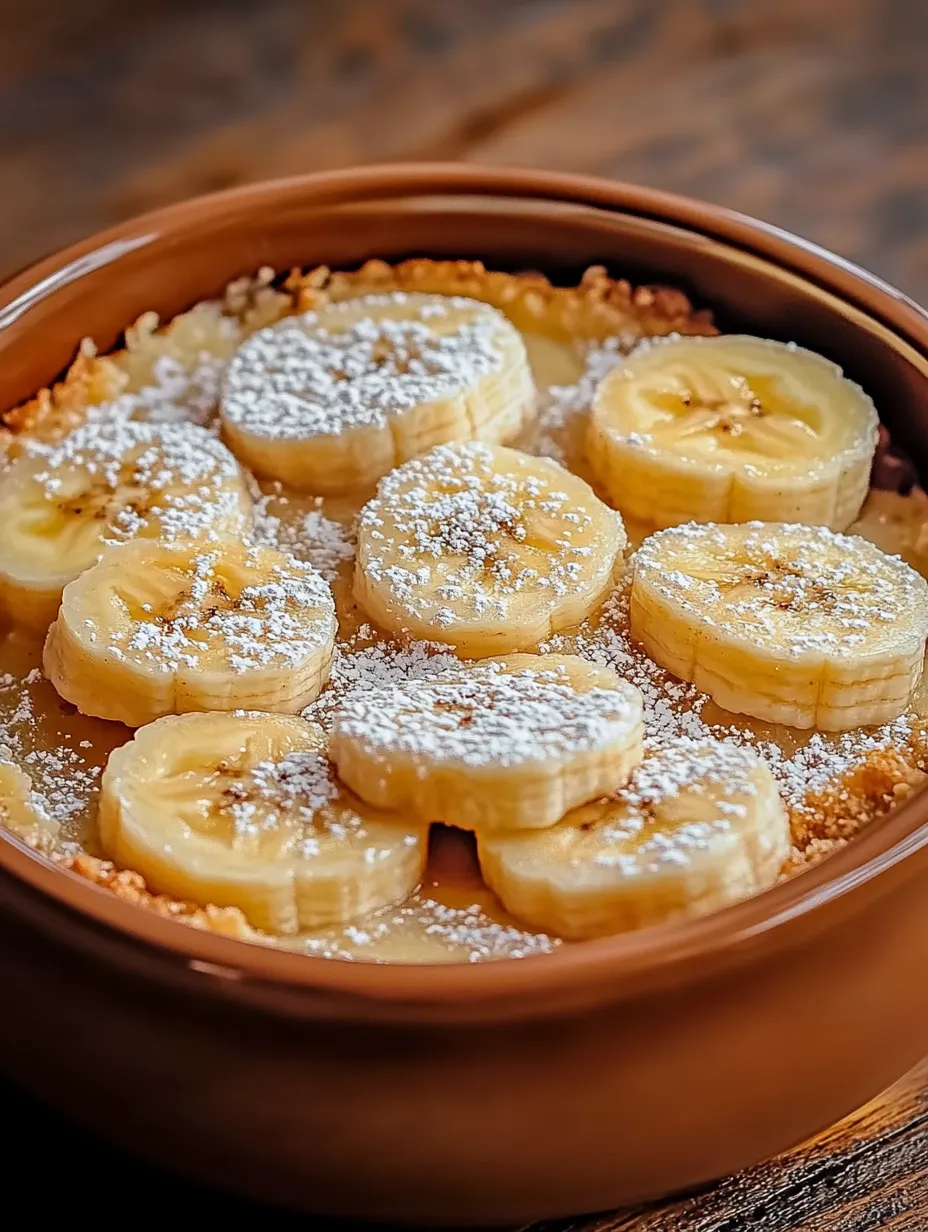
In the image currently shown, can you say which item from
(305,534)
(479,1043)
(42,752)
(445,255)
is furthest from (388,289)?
(479,1043)

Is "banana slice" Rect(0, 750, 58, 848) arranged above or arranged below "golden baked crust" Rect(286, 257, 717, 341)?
below

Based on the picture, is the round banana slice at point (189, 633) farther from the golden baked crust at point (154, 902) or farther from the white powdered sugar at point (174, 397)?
the white powdered sugar at point (174, 397)

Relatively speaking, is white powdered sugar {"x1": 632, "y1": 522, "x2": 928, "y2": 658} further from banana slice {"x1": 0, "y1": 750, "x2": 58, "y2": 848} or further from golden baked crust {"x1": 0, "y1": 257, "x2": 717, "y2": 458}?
banana slice {"x1": 0, "y1": 750, "x2": 58, "y2": 848}

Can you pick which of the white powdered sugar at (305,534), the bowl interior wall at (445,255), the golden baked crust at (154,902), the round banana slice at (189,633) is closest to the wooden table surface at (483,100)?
the bowl interior wall at (445,255)

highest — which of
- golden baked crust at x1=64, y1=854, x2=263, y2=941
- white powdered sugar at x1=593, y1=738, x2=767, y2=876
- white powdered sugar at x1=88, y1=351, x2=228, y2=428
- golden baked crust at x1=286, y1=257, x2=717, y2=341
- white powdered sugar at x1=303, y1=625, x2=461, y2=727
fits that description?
golden baked crust at x1=286, y1=257, x2=717, y2=341

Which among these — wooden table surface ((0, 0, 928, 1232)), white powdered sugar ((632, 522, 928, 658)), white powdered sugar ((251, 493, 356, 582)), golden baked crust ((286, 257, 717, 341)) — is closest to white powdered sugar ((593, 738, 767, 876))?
white powdered sugar ((632, 522, 928, 658))

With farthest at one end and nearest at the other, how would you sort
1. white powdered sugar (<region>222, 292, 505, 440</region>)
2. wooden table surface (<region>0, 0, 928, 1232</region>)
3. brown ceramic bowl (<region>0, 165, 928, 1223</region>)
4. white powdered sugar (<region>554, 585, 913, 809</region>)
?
wooden table surface (<region>0, 0, 928, 1232</region>)
white powdered sugar (<region>222, 292, 505, 440</region>)
white powdered sugar (<region>554, 585, 913, 809</region>)
brown ceramic bowl (<region>0, 165, 928, 1223</region>)

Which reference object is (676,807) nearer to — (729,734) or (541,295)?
(729,734)
